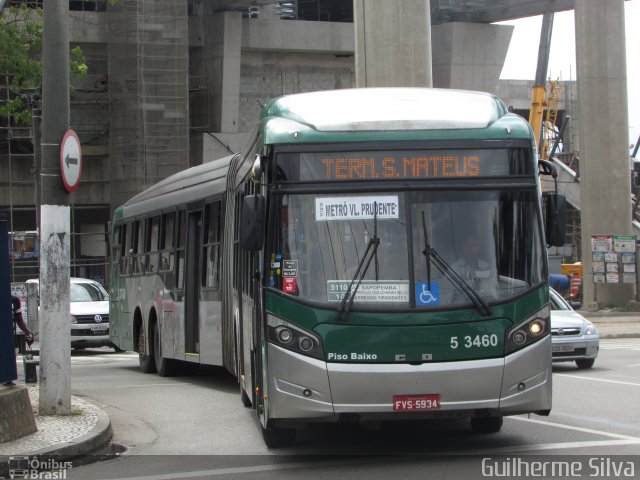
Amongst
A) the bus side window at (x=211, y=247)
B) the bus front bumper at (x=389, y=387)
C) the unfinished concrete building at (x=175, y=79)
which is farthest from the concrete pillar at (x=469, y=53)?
the bus front bumper at (x=389, y=387)

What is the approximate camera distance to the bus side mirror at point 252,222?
29.7ft

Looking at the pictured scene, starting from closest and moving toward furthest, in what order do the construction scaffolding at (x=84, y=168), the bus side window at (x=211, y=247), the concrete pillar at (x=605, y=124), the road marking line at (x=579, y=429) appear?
the road marking line at (x=579, y=429)
the bus side window at (x=211, y=247)
the concrete pillar at (x=605, y=124)
the construction scaffolding at (x=84, y=168)

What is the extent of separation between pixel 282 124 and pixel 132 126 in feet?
118

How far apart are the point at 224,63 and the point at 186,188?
32.4 m

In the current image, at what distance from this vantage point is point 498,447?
9.92 metres

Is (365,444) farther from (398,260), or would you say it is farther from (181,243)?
(181,243)

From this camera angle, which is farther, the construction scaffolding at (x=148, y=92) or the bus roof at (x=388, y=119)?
the construction scaffolding at (x=148, y=92)

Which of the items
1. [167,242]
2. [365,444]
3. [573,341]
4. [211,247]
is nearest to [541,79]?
[573,341]

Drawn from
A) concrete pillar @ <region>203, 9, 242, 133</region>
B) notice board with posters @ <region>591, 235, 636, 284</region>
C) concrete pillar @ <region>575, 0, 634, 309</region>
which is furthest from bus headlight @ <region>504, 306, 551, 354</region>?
concrete pillar @ <region>203, 9, 242, 133</region>

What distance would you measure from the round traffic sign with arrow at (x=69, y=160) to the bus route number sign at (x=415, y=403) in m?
4.96

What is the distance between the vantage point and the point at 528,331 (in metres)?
9.15

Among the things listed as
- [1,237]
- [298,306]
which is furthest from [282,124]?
[1,237]

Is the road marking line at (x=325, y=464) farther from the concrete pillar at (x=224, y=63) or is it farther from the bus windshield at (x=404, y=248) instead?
the concrete pillar at (x=224, y=63)

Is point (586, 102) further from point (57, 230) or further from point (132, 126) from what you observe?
point (57, 230)
